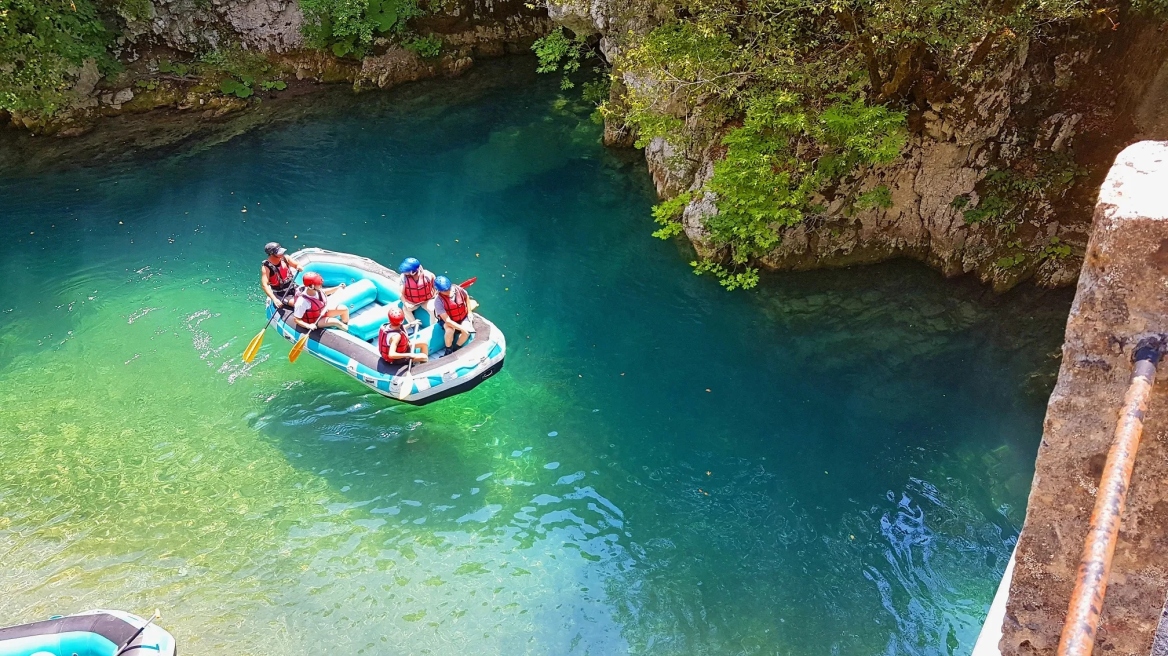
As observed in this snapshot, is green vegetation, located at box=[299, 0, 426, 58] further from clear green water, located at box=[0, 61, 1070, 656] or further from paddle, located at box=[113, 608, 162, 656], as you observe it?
paddle, located at box=[113, 608, 162, 656]

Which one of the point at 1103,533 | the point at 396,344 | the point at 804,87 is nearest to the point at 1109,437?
the point at 1103,533

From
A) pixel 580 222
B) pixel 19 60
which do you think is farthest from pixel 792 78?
pixel 19 60

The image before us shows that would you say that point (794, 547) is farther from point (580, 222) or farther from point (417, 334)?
point (580, 222)

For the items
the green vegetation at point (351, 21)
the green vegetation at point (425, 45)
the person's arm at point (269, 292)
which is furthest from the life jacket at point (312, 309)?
the green vegetation at point (425, 45)

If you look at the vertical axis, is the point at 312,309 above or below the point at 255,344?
above

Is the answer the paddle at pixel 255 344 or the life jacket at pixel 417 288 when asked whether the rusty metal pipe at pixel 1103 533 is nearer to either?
the life jacket at pixel 417 288

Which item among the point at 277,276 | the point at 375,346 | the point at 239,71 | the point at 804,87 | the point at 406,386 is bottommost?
the point at 406,386

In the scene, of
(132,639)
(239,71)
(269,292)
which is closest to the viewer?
(132,639)

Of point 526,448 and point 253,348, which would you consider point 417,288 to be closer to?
point 253,348
